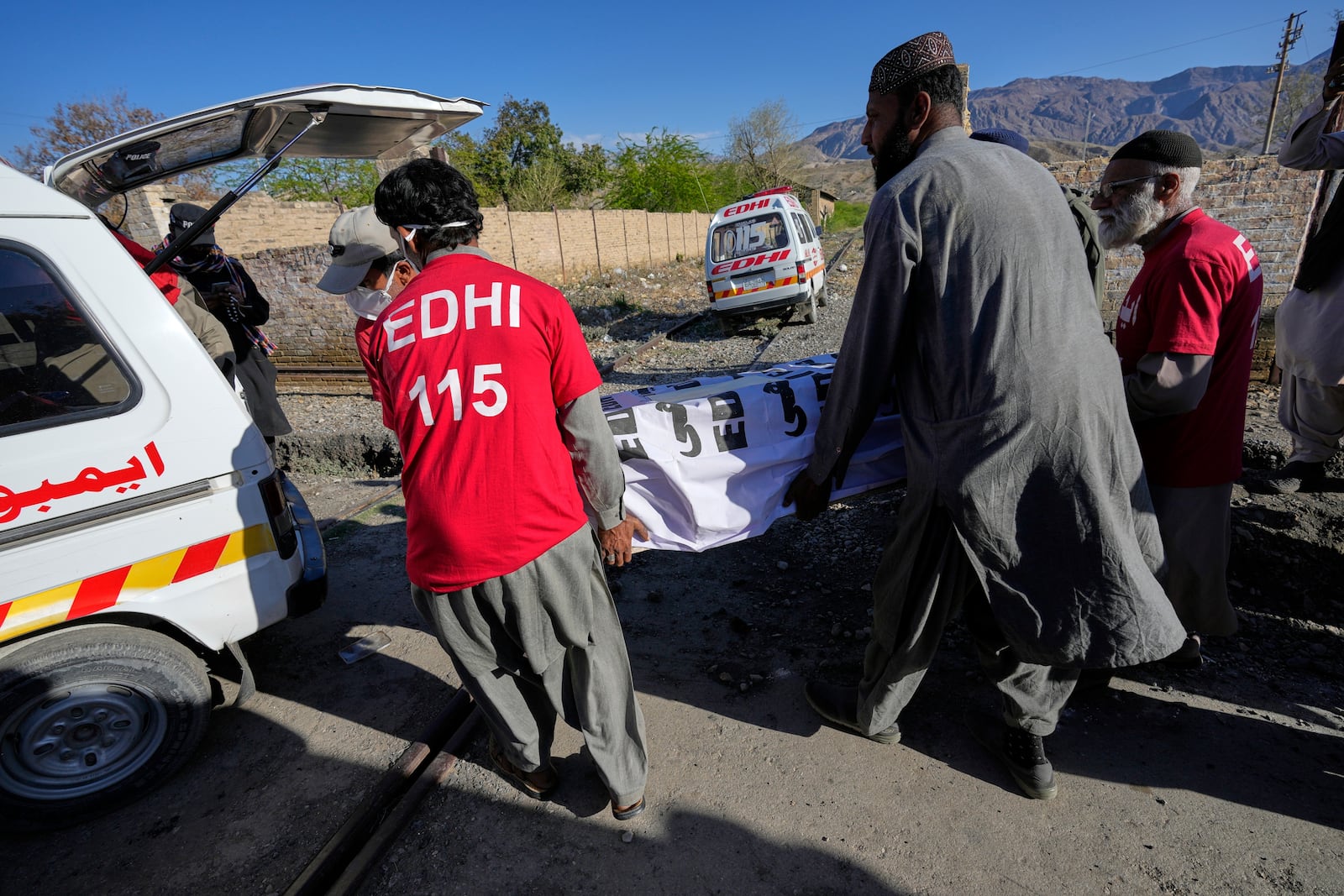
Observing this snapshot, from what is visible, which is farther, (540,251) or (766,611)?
(540,251)

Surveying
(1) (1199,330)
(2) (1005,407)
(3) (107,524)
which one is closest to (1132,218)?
(1) (1199,330)

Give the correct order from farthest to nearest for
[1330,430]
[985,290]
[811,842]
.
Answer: [1330,430] → [811,842] → [985,290]

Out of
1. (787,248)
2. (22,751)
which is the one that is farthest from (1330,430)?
(787,248)

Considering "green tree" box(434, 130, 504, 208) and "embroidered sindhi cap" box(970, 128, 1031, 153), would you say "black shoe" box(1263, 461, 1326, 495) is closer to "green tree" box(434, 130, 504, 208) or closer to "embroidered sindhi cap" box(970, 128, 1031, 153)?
"embroidered sindhi cap" box(970, 128, 1031, 153)

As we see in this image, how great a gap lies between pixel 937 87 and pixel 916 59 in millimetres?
98

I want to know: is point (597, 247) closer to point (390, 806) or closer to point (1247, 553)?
point (1247, 553)

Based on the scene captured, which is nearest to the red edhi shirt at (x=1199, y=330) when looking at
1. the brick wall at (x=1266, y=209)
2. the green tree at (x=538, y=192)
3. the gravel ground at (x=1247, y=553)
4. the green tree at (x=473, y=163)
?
the gravel ground at (x=1247, y=553)

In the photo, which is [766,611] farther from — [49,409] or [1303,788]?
[49,409]

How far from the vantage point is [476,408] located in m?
1.68

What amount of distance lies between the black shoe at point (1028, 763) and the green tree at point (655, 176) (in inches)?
1294

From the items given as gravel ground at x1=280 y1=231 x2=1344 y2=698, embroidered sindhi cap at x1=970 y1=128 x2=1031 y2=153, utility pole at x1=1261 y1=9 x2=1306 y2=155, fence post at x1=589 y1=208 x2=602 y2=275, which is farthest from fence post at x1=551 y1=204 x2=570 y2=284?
utility pole at x1=1261 y1=9 x2=1306 y2=155

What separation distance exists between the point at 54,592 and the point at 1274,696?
173 inches

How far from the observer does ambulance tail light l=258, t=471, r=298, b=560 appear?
2457mm

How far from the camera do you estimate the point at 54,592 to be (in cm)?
207
